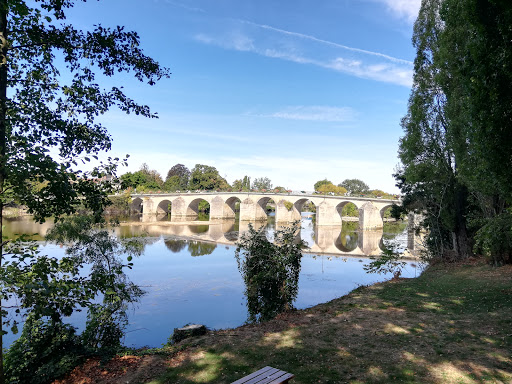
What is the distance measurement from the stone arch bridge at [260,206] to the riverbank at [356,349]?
38.3 m

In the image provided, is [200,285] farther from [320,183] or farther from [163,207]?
[320,183]

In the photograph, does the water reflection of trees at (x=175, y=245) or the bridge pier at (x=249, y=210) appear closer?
the water reflection of trees at (x=175, y=245)

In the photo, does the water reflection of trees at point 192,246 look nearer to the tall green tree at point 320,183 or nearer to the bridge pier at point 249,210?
the bridge pier at point 249,210

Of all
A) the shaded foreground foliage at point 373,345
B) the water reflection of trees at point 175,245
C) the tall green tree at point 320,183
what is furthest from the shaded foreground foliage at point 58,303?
the tall green tree at point 320,183

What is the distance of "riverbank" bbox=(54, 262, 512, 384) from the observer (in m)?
4.78

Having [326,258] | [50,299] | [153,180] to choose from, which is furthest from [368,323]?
[153,180]

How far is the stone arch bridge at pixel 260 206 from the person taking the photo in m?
46.5

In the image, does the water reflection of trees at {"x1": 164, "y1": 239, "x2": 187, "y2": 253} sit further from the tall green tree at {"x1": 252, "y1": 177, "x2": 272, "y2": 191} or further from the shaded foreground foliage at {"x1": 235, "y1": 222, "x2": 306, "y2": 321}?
the tall green tree at {"x1": 252, "y1": 177, "x2": 272, "y2": 191}

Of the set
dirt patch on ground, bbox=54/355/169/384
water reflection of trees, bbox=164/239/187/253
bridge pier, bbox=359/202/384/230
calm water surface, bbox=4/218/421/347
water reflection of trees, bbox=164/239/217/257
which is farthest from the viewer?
bridge pier, bbox=359/202/384/230

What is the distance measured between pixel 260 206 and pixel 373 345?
176ft

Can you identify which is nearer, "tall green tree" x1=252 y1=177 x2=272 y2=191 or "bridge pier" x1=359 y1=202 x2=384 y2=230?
"bridge pier" x1=359 y1=202 x2=384 y2=230

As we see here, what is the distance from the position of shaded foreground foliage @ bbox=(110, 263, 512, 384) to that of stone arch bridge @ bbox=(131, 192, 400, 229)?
124 ft

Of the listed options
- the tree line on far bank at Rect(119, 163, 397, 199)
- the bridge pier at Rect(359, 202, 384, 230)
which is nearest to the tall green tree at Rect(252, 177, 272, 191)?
the tree line on far bank at Rect(119, 163, 397, 199)

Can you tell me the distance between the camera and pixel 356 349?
18.6ft
